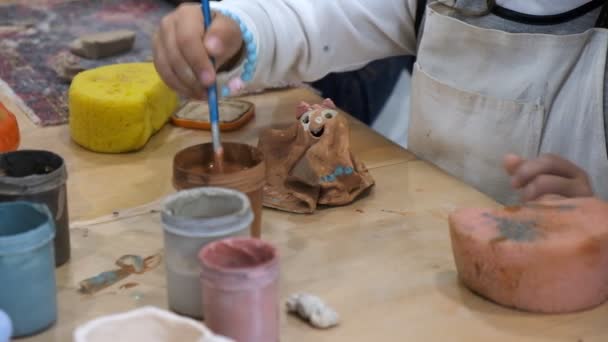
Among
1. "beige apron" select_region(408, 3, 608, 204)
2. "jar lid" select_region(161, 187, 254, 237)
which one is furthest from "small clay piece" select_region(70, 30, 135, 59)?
"jar lid" select_region(161, 187, 254, 237)

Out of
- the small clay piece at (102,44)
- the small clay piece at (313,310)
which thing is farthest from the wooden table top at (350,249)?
the small clay piece at (102,44)

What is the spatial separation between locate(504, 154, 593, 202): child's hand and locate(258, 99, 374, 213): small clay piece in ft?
0.54

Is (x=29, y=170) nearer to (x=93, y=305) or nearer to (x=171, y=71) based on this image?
(x=93, y=305)

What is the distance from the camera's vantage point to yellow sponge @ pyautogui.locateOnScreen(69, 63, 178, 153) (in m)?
0.97

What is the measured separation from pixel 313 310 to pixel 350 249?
0.42 ft

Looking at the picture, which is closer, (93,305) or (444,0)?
(93,305)

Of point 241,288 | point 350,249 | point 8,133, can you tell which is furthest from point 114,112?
point 241,288

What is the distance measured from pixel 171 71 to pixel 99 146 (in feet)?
0.47

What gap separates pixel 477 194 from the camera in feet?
2.91

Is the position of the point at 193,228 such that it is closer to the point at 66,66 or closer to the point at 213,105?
the point at 213,105

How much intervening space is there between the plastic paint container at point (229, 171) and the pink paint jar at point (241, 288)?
4.1 inches

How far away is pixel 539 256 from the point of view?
2.12ft

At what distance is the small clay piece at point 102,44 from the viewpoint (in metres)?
1.34

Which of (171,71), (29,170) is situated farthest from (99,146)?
(29,170)
